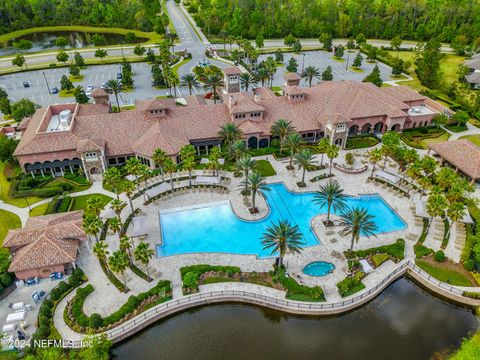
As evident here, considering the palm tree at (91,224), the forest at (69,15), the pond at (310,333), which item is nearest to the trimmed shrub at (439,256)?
the pond at (310,333)

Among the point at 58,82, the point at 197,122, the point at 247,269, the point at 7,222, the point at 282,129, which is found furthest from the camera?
the point at 58,82

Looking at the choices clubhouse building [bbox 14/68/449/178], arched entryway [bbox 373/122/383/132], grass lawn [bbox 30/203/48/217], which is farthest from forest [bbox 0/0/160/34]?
grass lawn [bbox 30/203/48/217]

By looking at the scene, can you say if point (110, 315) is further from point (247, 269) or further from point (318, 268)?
point (318, 268)

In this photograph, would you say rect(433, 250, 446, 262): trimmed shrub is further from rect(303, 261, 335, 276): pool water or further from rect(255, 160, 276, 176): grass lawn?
rect(255, 160, 276, 176): grass lawn

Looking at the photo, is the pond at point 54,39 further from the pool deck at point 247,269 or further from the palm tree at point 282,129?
the pool deck at point 247,269

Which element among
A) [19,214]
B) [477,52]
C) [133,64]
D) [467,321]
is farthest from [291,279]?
[477,52]

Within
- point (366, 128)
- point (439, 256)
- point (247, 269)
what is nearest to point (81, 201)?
point (247, 269)
